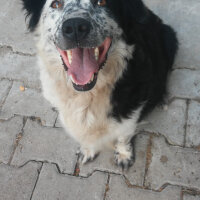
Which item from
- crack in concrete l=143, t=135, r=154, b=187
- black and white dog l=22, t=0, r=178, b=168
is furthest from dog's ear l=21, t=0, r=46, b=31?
crack in concrete l=143, t=135, r=154, b=187

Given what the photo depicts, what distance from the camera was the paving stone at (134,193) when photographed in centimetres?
260

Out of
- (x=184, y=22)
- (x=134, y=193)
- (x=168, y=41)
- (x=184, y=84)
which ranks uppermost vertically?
(x=168, y=41)

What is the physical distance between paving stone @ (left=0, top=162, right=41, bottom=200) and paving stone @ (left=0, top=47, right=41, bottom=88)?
40.7 inches

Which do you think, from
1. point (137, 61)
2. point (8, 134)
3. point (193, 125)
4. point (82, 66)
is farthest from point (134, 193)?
point (8, 134)

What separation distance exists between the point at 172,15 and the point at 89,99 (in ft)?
7.01

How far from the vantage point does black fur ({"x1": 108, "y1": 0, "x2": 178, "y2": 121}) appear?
2076 mm

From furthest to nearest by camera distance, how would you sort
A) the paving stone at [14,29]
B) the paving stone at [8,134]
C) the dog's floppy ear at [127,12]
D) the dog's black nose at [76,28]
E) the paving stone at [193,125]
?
the paving stone at [14,29], the paving stone at [8,134], the paving stone at [193,125], the dog's floppy ear at [127,12], the dog's black nose at [76,28]

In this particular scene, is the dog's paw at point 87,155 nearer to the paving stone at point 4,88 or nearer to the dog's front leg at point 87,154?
the dog's front leg at point 87,154

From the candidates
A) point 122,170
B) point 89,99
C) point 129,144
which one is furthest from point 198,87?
point 89,99

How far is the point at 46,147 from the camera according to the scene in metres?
2.94

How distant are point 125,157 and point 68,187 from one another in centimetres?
66

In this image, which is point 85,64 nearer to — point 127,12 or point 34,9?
point 127,12

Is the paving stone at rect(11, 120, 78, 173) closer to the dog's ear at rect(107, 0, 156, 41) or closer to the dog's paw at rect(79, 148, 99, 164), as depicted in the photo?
the dog's paw at rect(79, 148, 99, 164)

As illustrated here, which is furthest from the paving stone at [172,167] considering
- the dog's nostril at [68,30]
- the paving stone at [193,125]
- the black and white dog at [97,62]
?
the dog's nostril at [68,30]
